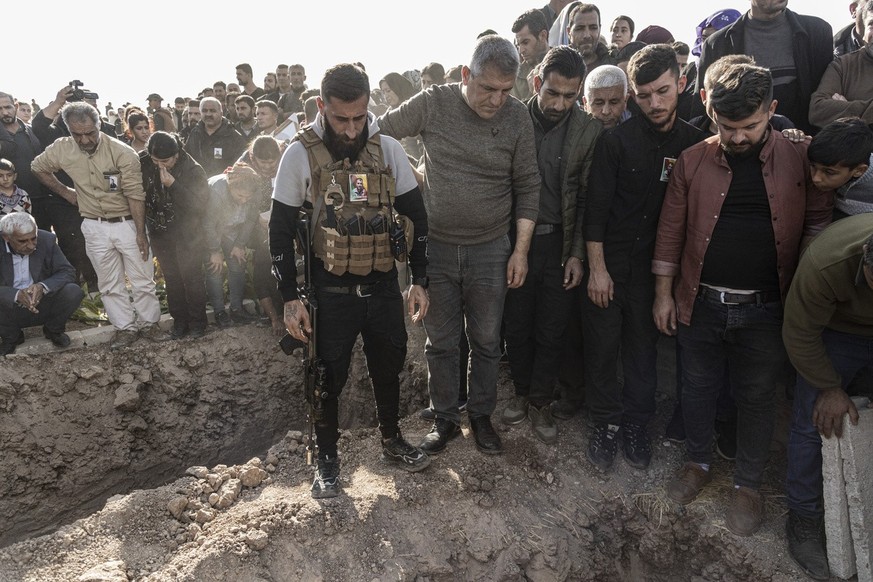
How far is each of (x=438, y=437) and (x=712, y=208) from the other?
222 centimetres

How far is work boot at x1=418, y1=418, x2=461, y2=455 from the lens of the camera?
12.2ft

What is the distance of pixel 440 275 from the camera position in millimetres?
3430

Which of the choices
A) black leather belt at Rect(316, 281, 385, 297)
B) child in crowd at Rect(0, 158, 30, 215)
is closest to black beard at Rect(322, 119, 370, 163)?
black leather belt at Rect(316, 281, 385, 297)

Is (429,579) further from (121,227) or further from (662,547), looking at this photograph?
(121,227)

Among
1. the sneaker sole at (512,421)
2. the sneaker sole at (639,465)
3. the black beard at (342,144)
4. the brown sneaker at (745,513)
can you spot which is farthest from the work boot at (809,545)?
the black beard at (342,144)

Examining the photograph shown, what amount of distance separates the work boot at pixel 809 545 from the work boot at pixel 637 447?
85 cm

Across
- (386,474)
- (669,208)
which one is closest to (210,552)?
(386,474)

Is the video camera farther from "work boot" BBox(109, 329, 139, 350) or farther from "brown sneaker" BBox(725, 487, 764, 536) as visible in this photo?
"brown sneaker" BBox(725, 487, 764, 536)

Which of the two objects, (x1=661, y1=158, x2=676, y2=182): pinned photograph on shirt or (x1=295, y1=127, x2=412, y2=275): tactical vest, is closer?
(x1=295, y1=127, x2=412, y2=275): tactical vest

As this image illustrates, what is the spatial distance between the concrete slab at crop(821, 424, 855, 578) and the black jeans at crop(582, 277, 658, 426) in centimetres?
97

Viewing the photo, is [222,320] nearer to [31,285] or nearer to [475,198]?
[31,285]

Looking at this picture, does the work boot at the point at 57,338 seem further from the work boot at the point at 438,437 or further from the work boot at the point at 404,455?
the work boot at the point at 438,437

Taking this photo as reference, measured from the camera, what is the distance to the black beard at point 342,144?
294 centimetres

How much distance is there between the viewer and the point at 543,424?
3875 mm
